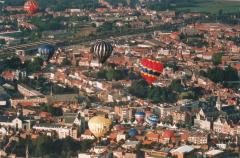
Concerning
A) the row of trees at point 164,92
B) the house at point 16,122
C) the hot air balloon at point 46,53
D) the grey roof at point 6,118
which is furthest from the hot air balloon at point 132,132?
the hot air balloon at point 46,53

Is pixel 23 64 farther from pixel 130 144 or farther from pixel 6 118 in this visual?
pixel 130 144

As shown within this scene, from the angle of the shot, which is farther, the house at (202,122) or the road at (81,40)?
the road at (81,40)

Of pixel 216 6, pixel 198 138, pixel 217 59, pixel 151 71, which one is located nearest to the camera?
pixel 198 138

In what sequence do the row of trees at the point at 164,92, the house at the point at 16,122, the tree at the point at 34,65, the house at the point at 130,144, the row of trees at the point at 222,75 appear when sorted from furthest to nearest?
1. the tree at the point at 34,65
2. the row of trees at the point at 222,75
3. the row of trees at the point at 164,92
4. the house at the point at 16,122
5. the house at the point at 130,144

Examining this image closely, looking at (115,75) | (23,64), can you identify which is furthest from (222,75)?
(23,64)

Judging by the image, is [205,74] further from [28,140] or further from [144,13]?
[144,13]

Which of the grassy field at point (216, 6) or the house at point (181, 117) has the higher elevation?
the house at point (181, 117)

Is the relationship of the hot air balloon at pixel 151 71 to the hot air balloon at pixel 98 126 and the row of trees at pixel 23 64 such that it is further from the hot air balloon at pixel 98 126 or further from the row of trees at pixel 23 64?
the hot air balloon at pixel 98 126
